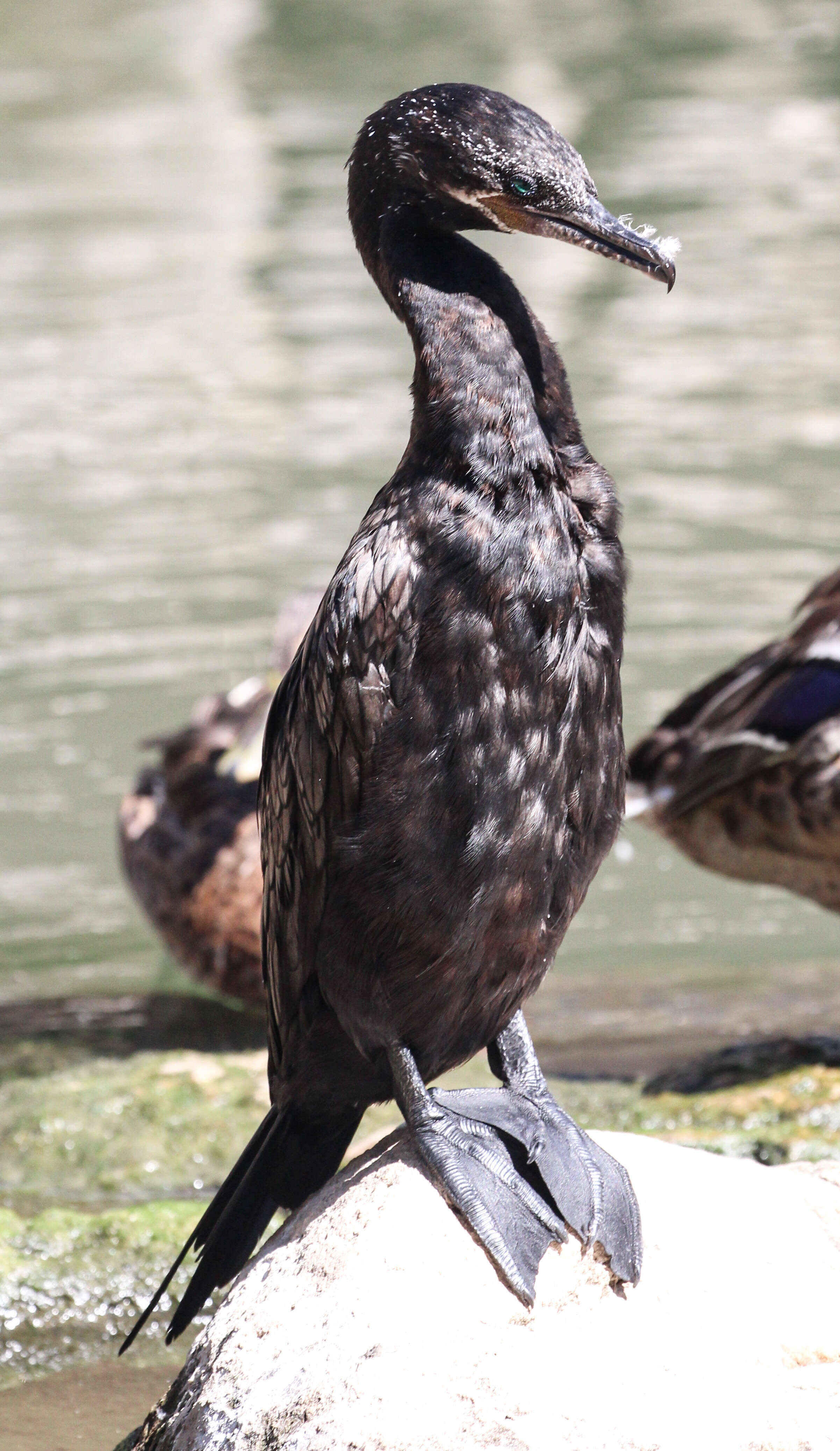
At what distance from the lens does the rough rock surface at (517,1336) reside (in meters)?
2.55

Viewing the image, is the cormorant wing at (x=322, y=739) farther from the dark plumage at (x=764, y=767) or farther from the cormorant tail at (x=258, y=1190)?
the dark plumage at (x=764, y=767)

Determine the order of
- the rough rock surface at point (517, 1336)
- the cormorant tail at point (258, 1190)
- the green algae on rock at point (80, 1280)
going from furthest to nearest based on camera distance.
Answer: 1. the green algae on rock at point (80, 1280)
2. the cormorant tail at point (258, 1190)
3. the rough rock surface at point (517, 1336)

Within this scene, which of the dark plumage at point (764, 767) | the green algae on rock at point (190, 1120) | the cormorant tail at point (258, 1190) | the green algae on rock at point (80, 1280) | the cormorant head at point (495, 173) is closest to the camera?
the cormorant head at point (495, 173)

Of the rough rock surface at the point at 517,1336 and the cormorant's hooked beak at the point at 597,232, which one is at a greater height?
the cormorant's hooked beak at the point at 597,232

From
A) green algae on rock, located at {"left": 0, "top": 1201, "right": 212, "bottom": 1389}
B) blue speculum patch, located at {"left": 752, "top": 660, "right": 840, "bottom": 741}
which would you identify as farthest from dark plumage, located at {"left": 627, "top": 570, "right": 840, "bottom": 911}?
green algae on rock, located at {"left": 0, "top": 1201, "right": 212, "bottom": 1389}

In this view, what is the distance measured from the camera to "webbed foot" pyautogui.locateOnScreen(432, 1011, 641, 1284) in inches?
113

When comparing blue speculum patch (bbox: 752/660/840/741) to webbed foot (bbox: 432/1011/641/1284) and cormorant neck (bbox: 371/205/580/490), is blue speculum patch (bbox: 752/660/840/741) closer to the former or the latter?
webbed foot (bbox: 432/1011/641/1284)

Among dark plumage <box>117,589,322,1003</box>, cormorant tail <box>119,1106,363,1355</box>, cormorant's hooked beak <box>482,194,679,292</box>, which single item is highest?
cormorant's hooked beak <box>482,194,679,292</box>

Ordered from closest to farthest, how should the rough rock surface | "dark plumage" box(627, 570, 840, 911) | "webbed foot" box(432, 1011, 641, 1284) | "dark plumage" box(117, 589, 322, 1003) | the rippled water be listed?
the rough rock surface
"webbed foot" box(432, 1011, 641, 1284)
"dark plumage" box(627, 570, 840, 911)
"dark plumage" box(117, 589, 322, 1003)
the rippled water

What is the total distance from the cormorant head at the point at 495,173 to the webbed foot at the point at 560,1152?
1.30 meters

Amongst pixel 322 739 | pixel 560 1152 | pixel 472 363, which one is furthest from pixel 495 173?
pixel 560 1152

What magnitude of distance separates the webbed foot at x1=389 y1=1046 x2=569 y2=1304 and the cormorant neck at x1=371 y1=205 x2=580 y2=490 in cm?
93

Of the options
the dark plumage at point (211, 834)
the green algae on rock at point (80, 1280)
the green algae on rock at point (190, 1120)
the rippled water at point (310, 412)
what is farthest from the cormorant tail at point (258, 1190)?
the rippled water at point (310, 412)

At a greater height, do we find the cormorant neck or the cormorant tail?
the cormorant neck
